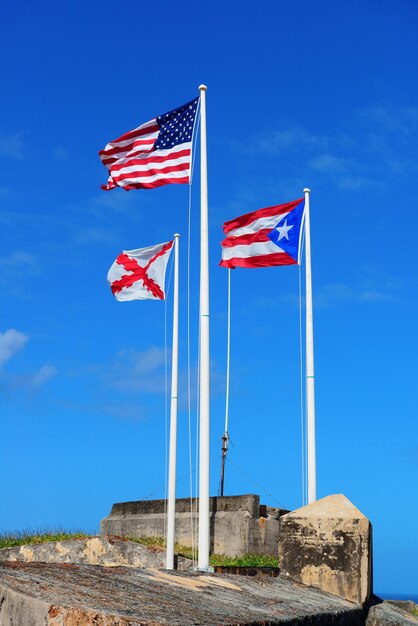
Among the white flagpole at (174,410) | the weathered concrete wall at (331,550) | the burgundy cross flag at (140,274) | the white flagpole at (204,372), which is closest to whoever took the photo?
the weathered concrete wall at (331,550)

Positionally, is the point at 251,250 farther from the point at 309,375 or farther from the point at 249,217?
the point at 309,375

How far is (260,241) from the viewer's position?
19062mm

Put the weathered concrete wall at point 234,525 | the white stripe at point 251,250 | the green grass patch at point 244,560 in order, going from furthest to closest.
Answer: the weathered concrete wall at point 234,525 < the white stripe at point 251,250 < the green grass patch at point 244,560

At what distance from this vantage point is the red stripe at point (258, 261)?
19094 mm

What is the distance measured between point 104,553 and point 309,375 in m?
6.35

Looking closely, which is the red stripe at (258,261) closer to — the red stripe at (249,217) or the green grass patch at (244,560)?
the red stripe at (249,217)

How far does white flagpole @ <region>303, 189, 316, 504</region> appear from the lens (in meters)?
17.7

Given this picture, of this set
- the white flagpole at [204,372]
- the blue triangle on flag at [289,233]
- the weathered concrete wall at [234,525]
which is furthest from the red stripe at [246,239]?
the weathered concrete wall at [234,525]

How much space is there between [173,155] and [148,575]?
12782 millimetres

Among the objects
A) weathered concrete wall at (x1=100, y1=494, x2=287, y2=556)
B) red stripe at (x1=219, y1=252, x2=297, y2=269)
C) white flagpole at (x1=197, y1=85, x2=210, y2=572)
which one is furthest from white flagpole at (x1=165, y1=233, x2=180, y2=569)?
white flagpole at (x1=197, y1=85, x2=210, y2=572)

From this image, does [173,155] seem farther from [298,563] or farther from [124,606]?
[124,606]

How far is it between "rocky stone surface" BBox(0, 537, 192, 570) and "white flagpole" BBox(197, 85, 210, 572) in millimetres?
4582

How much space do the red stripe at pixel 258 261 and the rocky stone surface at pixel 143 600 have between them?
40.4 feet

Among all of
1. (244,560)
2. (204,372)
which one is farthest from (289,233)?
(244,560)
